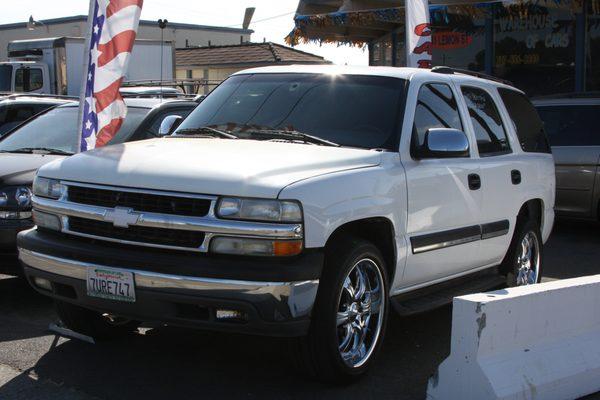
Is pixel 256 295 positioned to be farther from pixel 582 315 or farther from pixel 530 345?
pixel 582 315

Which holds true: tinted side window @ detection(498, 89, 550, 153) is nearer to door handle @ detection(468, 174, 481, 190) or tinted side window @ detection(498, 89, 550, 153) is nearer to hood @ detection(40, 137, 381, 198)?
door handle @ detection(468, 174, 481, 190)

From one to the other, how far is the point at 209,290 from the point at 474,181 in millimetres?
2398

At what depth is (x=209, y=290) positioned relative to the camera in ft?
13.0

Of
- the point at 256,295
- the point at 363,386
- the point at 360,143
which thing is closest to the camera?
the point at 256,295

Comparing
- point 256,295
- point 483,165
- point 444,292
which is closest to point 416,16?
point 483,165

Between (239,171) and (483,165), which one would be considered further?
(483,165)

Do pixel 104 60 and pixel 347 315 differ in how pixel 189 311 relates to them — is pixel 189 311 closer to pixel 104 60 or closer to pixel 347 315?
pixel 347 315

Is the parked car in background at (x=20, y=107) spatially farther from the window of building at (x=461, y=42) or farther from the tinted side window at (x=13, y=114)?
the window of building at (x=461, y=42)

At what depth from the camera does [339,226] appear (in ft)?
14.2

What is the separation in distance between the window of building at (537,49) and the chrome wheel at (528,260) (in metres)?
10.1

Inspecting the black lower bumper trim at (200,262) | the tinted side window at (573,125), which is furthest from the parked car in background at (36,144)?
the tinted side window at (573,125)

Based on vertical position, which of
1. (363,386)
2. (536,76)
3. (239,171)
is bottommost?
(363,386)

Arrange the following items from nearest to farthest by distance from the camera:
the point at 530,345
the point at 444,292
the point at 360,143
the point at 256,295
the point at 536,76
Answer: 1. the point at 256,295
2. the point at 530,345
3. the point at 360,143
4. the point at 444,292
5. the point at 536,76

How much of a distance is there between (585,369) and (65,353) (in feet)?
10.3
